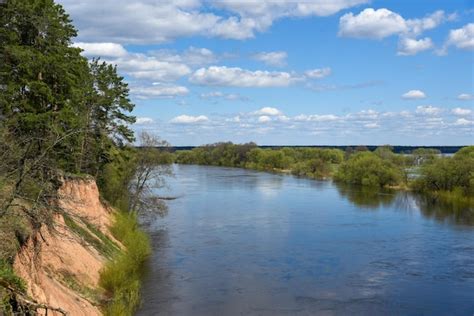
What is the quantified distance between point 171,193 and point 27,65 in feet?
147

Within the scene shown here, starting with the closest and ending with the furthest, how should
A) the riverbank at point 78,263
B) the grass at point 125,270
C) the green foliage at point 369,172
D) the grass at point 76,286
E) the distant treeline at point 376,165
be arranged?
the riverbank at point 78,263 → the grass at point 76,286 → the grass at point 125,270 → the distant treeline at point 376,165 → the green foliage at point 369,172

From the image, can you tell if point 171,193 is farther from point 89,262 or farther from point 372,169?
point 89,262

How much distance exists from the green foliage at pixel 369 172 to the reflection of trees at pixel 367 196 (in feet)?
12.6

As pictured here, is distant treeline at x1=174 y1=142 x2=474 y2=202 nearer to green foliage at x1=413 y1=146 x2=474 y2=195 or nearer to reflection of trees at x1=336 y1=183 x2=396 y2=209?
green foliage at x1=413 y1=146 x2=474 y2=195

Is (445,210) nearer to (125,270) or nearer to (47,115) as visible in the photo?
(125,270)

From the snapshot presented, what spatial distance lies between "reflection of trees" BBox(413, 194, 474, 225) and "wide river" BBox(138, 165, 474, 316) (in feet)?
0.60

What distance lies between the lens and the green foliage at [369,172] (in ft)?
270

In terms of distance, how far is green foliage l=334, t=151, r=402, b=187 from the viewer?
8219cm

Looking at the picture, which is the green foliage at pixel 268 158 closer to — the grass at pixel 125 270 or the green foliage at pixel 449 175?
the green foliage at pixel 449 175

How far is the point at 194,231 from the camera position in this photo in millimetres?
41062

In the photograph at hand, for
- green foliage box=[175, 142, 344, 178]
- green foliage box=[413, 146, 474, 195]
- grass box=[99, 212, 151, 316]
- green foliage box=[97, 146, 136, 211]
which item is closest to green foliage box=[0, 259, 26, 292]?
grass box=[99, 212, 151, 316]

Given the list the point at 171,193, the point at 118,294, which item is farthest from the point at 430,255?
the point at 171,193

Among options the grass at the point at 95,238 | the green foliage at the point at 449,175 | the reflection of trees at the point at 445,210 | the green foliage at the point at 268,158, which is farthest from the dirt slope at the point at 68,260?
the green foliage at the point at 268,158

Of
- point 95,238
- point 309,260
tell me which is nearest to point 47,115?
point 95,238
